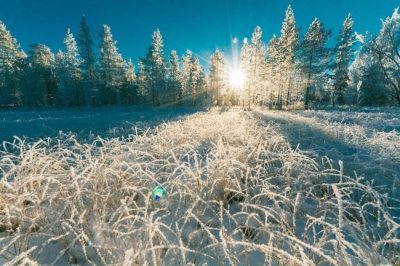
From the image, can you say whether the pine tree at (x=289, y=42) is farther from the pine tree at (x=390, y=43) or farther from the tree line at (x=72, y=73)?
the tree line at (x=72, y=73)

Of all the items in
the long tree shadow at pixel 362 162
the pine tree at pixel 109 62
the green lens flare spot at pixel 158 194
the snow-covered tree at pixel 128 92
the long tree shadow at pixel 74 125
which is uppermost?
the pine tree at pixel 109 62

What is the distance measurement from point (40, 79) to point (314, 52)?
43.5 meters

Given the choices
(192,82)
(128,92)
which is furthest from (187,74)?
(128,92)

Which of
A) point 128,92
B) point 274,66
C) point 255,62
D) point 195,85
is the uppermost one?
point 255,62

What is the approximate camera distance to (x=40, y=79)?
1619 inches

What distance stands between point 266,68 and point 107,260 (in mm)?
44001

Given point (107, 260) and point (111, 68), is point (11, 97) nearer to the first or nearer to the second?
point (111, 68)

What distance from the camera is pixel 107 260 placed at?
1.68m

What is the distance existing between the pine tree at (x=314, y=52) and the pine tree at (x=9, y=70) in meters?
43.8

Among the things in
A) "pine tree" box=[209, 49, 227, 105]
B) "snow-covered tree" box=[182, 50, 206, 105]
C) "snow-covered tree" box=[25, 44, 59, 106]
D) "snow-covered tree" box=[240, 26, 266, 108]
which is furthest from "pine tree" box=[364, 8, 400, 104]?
"snow-covered tree" box=[25, 44, 59, 106]

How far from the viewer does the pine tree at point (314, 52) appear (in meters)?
32.8

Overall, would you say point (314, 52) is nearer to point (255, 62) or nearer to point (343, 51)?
point (343, 51)

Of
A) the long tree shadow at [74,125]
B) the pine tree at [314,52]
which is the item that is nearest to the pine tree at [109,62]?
the long tree shadow at [74,125]

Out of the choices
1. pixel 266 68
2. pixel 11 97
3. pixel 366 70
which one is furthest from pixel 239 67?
pixel 11 97
